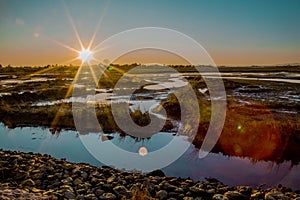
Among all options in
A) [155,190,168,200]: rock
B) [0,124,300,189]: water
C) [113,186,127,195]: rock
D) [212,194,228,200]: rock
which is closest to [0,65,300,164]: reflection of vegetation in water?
[0,124,300,189]: water

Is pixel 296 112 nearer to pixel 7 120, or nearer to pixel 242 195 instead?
pixel 242 195

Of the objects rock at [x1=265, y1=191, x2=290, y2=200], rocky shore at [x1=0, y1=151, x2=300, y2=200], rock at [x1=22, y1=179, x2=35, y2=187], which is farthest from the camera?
Result: rock at [x1=22, y1=179, x2=35, y2=187]

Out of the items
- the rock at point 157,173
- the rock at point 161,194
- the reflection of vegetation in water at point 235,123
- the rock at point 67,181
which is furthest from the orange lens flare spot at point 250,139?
the rock at point 67,181

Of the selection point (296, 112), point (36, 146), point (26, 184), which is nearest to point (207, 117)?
point (296, 112)

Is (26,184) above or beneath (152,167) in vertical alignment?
above

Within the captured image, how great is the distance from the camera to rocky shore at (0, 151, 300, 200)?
5281 millimetres

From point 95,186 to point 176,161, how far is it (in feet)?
11.3

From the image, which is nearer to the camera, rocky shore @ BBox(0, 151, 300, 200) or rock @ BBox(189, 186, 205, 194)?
rocky shore @ BBox(0, 151, 300, 200)

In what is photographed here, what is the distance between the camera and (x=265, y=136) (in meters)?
10.1

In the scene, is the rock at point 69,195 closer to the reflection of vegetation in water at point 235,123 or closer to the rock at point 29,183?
the rock at point 29,183

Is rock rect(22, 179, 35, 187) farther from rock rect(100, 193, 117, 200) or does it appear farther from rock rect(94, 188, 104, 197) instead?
rock rect(100, 193, 117, 200)

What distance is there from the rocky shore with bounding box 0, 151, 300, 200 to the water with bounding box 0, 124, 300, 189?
1298 millimetres

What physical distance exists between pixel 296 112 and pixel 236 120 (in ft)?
17.9

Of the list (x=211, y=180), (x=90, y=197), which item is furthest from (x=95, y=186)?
(x=211, y=180)
